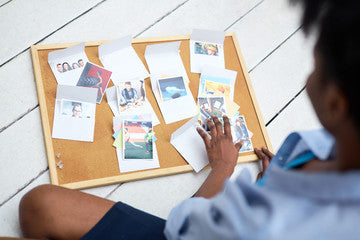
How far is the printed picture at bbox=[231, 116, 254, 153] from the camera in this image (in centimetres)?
127

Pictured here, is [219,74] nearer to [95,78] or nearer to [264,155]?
[264,155]

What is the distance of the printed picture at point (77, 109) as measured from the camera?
46.0 inches

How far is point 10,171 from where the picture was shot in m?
1.10

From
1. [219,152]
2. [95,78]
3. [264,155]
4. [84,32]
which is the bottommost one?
[264,155]

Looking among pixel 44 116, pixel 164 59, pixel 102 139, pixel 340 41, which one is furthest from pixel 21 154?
pixel 340 41

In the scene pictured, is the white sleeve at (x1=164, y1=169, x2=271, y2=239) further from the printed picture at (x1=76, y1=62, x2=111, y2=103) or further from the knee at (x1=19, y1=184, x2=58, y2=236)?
the printed picture at (x1=76, y1=62, x2=111, y2=103)

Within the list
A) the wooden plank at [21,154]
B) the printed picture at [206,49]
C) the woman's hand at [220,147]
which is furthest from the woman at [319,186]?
the printed picture at [206,49]

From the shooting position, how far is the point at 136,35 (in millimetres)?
1387

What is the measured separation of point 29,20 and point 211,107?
806 mm

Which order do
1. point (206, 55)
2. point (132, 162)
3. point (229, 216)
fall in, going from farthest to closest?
point (206, 55)
point (132, 162)
point (229, 216)

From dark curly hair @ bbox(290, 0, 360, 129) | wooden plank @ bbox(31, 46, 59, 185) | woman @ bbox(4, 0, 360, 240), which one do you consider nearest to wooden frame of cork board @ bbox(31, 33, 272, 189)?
wooden plank @ bbox(31, 46, 59, 185)

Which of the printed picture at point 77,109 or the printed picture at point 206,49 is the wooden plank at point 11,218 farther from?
the printed picture at point 206,49

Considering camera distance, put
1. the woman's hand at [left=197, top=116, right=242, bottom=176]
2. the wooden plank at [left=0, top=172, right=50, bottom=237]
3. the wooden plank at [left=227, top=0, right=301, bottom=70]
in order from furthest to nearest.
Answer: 1. the wooden plank at [left=227, top=0, right=301, bottom=70]
2. the woman's hand at [left=197, top=116, right=242, bottom=176]
3. the wooden plank at [left=0, top=172, right=50, bottom=237]

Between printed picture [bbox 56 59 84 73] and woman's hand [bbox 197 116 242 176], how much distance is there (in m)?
0.51
